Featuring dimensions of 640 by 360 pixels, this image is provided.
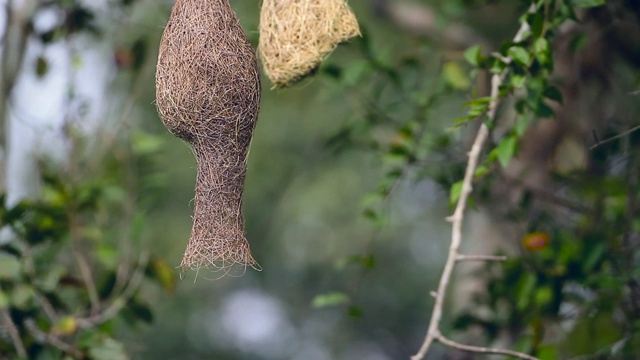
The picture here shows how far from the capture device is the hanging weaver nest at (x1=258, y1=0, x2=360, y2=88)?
2.70 metres

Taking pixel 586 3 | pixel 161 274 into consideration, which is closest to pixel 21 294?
pixel 161 274

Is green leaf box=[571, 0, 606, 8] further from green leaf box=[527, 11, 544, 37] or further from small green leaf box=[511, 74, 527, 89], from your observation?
small green leaf box=[511, 74, 527, 89]

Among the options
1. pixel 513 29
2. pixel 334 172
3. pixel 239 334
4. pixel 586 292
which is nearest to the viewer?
pixel 586 292

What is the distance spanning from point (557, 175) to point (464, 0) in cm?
78

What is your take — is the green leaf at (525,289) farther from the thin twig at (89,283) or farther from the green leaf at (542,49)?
the thin twig at (89,283)

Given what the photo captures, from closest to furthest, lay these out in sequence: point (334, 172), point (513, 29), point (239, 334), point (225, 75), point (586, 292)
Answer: point (225, 75)
point (586, 292)
point (513, 29)
point (334, 172)
point (239, 334)

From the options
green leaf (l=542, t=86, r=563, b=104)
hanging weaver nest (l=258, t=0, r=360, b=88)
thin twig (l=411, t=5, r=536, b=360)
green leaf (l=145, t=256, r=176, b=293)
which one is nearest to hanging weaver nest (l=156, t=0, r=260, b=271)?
hanging weaver nest (l=258, t=0, r=360, b=88)

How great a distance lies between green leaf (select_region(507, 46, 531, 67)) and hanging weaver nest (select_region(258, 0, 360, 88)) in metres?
0.46

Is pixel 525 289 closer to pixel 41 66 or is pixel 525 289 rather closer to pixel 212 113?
pixel 212 113

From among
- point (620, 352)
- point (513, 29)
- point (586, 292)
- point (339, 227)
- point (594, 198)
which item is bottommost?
point (620, 352)

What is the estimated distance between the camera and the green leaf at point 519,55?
2.64 m

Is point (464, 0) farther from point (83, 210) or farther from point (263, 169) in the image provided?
point (263, 169)

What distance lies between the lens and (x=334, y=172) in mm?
8961

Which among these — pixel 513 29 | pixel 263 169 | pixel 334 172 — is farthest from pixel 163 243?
pixel 513 29
